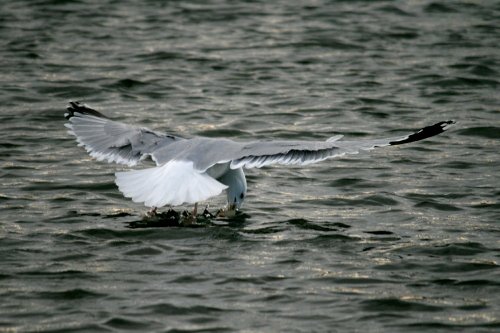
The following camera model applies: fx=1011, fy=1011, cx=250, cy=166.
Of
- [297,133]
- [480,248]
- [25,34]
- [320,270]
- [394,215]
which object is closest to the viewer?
[320,270]

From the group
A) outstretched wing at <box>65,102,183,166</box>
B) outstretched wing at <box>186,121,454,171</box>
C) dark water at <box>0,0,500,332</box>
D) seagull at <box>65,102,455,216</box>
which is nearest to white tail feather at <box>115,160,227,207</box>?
seagull at <box>65,102,455,216</box>

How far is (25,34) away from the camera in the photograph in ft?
48.6

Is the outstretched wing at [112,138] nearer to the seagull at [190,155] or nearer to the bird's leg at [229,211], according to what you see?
the seagull at [190,155]

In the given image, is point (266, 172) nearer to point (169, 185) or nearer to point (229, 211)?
point (229, 211)

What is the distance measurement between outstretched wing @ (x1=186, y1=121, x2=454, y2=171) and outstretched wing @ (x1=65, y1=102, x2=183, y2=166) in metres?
0.58

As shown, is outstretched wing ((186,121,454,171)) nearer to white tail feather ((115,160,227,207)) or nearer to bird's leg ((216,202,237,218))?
white tail feather ((115,160,227,207))

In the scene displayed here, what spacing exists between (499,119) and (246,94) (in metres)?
3.17

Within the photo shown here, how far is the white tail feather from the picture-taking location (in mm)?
6910

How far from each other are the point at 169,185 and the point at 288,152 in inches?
38.0

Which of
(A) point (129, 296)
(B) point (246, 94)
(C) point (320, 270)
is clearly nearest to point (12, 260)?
(A) point (129, 296)

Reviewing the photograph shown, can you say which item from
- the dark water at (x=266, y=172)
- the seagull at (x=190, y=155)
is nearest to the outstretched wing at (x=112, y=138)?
the seagull at (x=190, y=155)

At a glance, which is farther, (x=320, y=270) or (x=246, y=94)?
(x=246, y=94)

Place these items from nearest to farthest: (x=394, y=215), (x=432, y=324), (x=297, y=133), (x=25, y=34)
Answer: (x=432, y=324)
(x=394, y=215)
(x=297, y=133)
(x=25, y=34)

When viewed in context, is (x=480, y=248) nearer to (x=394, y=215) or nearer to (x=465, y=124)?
(x=394, y=215)
